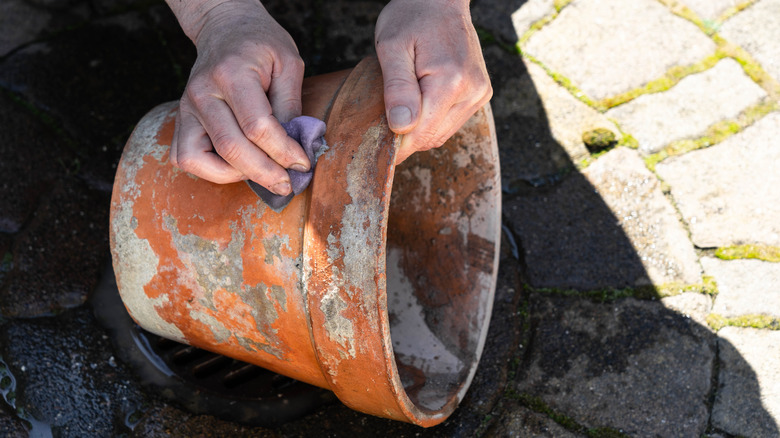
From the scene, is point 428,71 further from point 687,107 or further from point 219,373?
point 687,107

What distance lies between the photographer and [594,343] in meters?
2.20

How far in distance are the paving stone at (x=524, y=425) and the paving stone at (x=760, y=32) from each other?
1.92 m

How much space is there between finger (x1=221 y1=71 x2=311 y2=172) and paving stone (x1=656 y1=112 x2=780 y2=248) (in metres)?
1.73

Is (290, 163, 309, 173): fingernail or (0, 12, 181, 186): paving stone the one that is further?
(0, 12, 181, 186): paving stone

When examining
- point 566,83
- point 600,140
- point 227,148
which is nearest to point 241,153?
point 227,148

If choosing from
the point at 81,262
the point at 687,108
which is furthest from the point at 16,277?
the point at 687,108

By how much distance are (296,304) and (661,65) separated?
7.09ft

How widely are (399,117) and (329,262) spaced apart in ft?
1.29

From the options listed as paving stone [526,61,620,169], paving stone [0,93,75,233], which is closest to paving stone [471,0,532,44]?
paving stone [526,61,620,169]

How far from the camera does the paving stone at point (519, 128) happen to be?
2594mm

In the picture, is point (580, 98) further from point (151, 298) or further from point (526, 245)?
point (151, 298)

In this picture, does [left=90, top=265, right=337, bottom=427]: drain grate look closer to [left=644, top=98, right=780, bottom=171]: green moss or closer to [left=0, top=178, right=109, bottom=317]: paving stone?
[left=0, top=178, right=109, bottom=317]: paving stone

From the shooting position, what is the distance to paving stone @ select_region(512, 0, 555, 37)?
2955mm

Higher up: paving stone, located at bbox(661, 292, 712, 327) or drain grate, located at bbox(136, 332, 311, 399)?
paving stone, located at bbox(661, 292, 712, 327)
